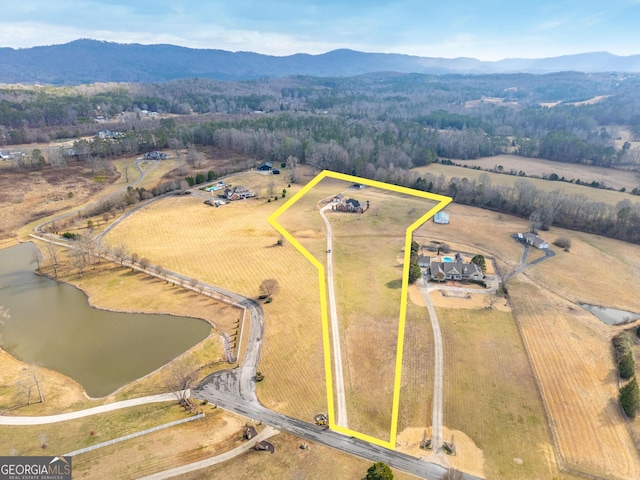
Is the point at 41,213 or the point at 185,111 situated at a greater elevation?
the point at 185,111

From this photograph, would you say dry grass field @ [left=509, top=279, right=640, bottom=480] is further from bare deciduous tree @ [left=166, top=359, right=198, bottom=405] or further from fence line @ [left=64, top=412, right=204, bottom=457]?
bare deciduous tree @ [left=166, top=359, right=198, bottom=405]

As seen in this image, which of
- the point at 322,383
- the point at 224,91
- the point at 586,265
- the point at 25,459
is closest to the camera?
the point at 25,459

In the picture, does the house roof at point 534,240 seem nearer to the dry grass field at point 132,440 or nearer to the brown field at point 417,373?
the brown field at point 417,373

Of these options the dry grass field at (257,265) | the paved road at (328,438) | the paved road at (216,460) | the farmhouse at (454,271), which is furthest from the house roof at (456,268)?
the paved road at (216,460)

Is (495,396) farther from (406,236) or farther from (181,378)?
(181,378)

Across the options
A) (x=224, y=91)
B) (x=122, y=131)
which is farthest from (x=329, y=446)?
(x=224, y=91)

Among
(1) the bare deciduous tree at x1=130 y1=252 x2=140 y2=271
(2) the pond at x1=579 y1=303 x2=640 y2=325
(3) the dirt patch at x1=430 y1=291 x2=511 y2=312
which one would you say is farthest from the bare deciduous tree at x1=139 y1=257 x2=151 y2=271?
(2) the pond at x1=579 y1=303 x2=640 y2=325

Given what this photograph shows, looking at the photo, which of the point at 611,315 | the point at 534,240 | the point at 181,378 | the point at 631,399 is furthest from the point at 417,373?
the point at 534,240

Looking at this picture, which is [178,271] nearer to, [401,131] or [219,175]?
[219,175]
